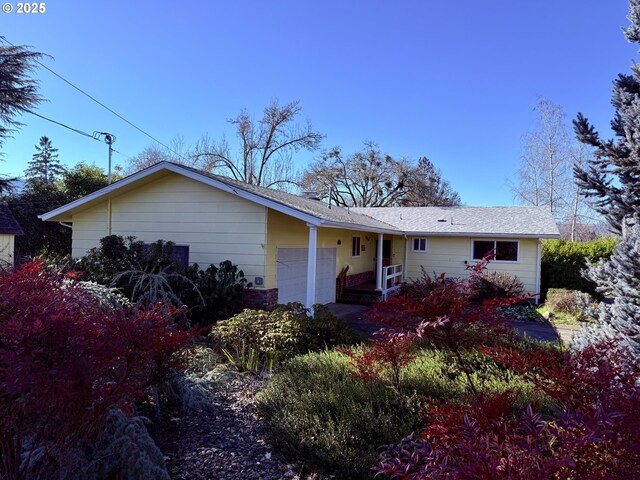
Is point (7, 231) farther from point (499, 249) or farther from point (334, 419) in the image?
point (499, 249)

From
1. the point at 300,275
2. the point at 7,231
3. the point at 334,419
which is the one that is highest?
the point at 7,231

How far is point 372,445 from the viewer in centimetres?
357

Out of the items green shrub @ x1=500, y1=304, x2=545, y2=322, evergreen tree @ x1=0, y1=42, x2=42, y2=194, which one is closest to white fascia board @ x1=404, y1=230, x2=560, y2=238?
green shrub @ x1=500, y1=304, x2=545, y2=322

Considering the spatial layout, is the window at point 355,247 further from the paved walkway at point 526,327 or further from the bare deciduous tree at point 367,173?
the bare deciduous tree at point 367,173

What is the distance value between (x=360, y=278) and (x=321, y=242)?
15.5ft

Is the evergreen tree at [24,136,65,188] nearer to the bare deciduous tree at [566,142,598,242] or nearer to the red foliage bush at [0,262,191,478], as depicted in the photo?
the bare deciduous tree at [566,142,598,242]

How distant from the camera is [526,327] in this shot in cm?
1145

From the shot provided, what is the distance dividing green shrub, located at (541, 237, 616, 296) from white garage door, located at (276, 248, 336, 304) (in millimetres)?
9558

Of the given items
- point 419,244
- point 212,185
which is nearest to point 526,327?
point 419,244

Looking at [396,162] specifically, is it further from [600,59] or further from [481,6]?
[481,6]

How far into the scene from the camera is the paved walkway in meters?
9.92

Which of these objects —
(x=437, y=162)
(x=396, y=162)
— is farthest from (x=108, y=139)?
(x=437, y=162)

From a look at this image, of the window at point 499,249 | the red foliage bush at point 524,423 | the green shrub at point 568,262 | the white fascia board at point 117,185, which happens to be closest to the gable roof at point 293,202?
the white fascia board at point 117,185

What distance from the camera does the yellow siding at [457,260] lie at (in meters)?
16.1
